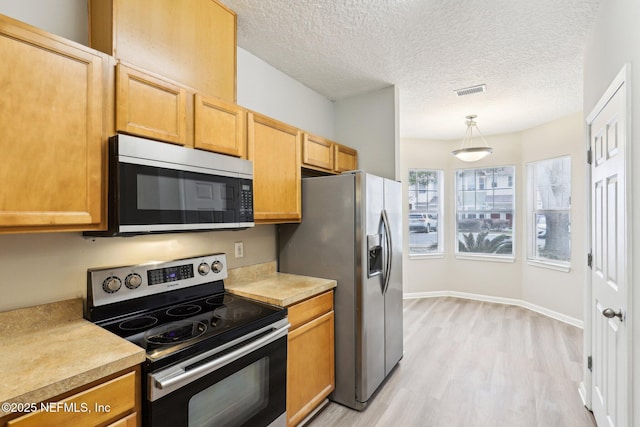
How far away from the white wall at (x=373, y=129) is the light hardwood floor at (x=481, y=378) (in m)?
1.85

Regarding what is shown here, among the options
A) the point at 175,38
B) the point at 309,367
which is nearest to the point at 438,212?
the point at 309,367

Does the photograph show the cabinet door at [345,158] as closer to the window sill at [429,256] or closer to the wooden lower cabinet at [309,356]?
the wooden lower cabinet at [309,356]

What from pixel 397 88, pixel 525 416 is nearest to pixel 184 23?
pixel 397 88

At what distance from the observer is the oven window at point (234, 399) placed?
4.51ft

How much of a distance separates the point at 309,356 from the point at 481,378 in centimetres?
165

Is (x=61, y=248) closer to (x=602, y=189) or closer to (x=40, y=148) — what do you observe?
(x=40, y=148)

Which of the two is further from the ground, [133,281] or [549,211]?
[549,211]

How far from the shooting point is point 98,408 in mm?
1062

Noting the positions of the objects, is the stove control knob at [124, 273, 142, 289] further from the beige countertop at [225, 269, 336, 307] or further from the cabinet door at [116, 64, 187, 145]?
the cabinet door at [116, 64, 187, 145]

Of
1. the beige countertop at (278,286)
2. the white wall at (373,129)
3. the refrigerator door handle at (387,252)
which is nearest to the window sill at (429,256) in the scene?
the white wall at (373,129)

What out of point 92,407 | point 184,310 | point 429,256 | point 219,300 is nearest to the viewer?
point 92,407

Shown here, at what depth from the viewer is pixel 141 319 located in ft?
5.28

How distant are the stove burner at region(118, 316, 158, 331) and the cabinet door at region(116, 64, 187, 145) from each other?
2.98 ft

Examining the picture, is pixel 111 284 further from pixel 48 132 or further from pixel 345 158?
pixel 345 158
